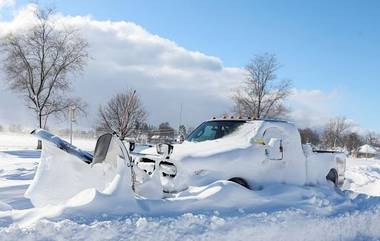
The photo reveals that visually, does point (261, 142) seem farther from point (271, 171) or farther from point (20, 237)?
point (20, 237)

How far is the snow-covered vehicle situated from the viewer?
21.1 feet

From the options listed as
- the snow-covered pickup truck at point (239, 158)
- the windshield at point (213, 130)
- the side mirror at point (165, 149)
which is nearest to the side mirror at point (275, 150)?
the snow-covered pickup truck at point (239, 158)

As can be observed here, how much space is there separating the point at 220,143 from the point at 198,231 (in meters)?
2.85

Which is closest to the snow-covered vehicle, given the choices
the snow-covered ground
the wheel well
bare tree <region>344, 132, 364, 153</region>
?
the snow-covered ground

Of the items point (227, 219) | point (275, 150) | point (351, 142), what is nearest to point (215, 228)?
point (227, 219)

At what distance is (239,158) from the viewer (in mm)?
7336

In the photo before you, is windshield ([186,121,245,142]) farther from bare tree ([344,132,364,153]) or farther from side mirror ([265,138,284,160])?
bare tree ([344,132,364,153])

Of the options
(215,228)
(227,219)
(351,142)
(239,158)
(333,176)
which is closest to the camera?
(215,228)

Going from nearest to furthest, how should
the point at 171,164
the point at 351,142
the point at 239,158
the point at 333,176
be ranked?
the point at 171,164 → the point at 239,158 → the point at 333,176 → the point at 351,142

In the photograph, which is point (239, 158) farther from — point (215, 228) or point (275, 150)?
point (215, 228)

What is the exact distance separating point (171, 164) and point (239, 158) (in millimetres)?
1162

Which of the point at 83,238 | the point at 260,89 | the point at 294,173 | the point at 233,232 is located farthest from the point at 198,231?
the point at 260,89

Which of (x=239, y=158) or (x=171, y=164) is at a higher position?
(x=239, y=158)

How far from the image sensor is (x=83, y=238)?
178 inches
